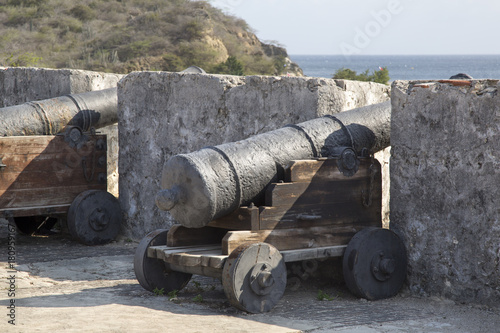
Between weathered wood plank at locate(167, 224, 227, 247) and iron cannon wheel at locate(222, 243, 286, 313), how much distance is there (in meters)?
0.62

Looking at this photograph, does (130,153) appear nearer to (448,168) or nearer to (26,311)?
(26,311)

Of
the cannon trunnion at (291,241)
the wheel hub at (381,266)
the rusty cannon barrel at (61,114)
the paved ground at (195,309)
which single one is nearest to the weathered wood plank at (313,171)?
the cannon trunnion at (291,241)

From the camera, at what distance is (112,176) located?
8711mm

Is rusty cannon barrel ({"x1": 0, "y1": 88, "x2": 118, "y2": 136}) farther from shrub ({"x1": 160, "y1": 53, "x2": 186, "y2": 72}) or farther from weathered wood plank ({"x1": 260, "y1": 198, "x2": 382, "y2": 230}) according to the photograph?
shrub ({"x1": 160, "y1": 53, "x2": 186, "y2": 72})

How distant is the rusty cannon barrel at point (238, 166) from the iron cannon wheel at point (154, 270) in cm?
39

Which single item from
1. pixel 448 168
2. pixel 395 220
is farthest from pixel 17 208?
pixel 448 168

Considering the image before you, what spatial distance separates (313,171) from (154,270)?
135 cm

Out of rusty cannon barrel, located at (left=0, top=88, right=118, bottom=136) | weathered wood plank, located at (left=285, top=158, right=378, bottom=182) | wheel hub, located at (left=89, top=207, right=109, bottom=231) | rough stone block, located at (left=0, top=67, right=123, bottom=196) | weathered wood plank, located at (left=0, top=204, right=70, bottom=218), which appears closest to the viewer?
weathered wood plank, located at (left=285, top=158, right=378, bottom=182)

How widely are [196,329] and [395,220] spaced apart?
192 cm

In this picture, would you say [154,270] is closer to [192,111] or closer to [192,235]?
[192,235]

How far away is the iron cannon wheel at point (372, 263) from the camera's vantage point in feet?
16.4

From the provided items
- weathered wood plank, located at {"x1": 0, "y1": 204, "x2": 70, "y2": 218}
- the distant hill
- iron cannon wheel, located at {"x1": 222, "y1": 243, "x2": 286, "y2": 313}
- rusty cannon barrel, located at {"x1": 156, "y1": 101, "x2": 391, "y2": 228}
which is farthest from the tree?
iron cannon wheel, located at {"x1": 222, "y1": 243, "x2": 286, "y2": 313}

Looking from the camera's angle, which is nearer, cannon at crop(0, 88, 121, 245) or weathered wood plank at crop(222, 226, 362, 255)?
weathered wood plank at crop(222, 226, 362, 255)

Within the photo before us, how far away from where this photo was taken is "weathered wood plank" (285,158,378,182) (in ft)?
16.1
